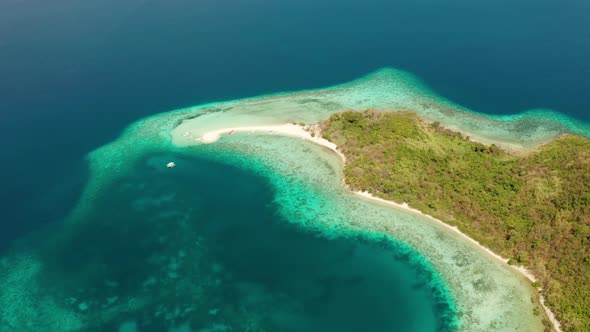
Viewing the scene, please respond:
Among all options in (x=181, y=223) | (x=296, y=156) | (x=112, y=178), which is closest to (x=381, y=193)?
(x=296, y=156)

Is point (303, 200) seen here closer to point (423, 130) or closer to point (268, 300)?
point (268, 300)

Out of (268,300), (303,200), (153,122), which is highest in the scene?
(153,122)

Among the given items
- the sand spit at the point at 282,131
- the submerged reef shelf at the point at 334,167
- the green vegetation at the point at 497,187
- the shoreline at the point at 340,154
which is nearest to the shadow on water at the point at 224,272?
the submerged reef shelf at the point at 334,167

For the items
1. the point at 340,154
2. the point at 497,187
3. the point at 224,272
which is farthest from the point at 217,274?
the point at 497,187

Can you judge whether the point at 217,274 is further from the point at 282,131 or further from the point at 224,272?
the point at 282,131

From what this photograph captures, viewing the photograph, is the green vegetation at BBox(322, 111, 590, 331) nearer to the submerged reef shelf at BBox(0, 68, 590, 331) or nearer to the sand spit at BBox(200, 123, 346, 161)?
the sand spit at BBox(200, 123, 346, 161)

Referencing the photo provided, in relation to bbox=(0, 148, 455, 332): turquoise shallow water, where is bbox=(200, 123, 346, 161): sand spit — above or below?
above

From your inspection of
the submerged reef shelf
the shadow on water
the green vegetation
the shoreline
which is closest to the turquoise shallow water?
the shadow on water
